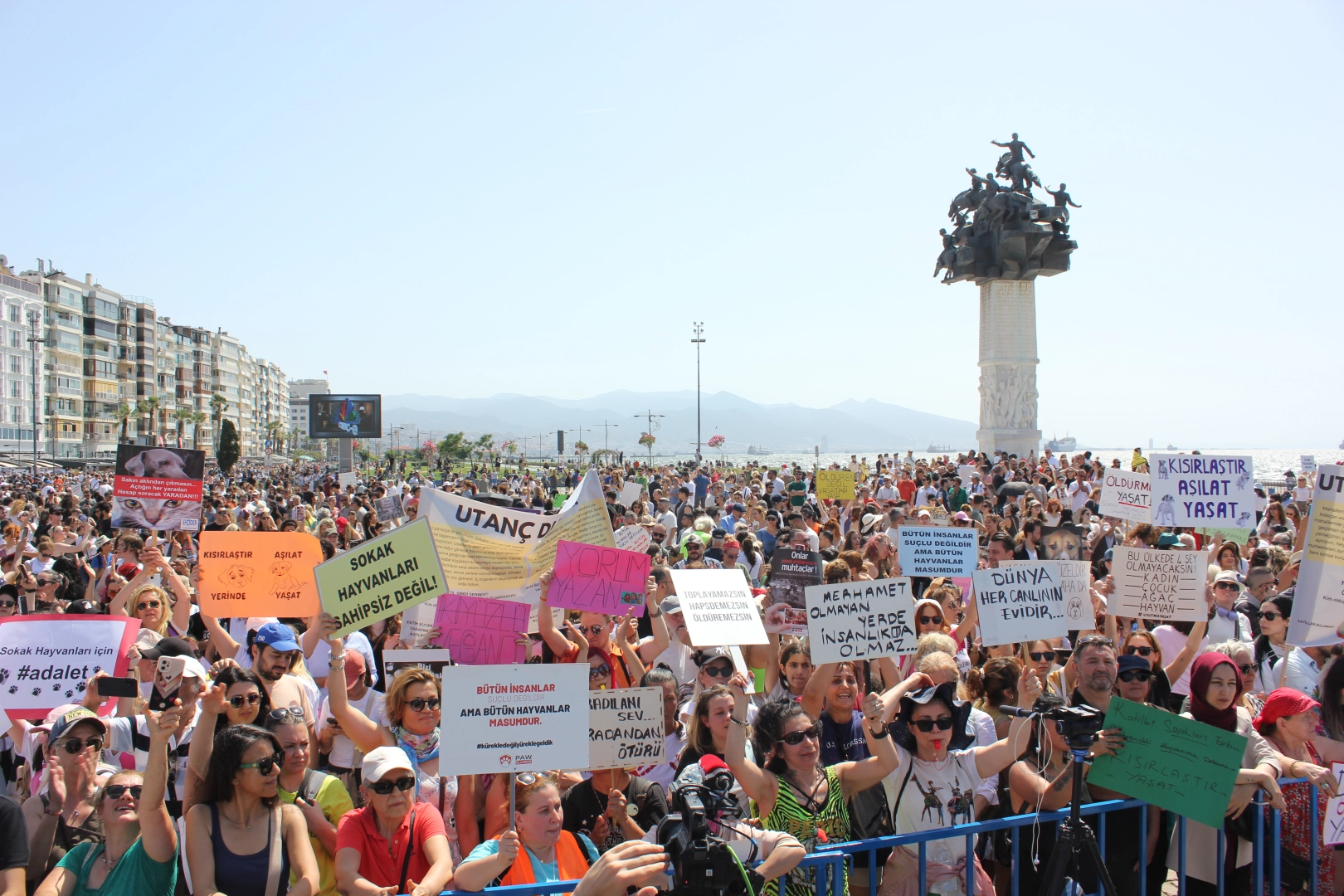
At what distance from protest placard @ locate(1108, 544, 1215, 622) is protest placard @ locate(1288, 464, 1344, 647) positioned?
64 centimetres

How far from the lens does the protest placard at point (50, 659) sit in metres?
5.04

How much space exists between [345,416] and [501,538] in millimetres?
45080

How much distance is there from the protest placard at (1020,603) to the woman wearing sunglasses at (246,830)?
4222 mm

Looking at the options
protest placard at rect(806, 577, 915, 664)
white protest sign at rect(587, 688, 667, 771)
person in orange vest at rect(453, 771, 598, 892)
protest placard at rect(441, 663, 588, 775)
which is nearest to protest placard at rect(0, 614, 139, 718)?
protest placard at rect(441, 663, 588, 775)

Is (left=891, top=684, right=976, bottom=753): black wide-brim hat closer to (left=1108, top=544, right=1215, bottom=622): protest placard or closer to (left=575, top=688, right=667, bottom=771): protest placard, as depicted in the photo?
(left=575, top=688, right=667, bottom=771): protest placard

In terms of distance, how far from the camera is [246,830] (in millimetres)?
3846

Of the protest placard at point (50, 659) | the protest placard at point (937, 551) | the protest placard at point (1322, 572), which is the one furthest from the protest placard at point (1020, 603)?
the protest placard at point (50, 659)

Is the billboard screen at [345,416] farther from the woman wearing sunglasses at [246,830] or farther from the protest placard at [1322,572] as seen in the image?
the woman wearing sunglasses at [246,830]

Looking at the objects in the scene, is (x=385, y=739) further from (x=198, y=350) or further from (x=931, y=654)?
(x=198, y=350)

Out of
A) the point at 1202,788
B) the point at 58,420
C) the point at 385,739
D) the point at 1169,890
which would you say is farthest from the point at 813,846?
the point at 58,420

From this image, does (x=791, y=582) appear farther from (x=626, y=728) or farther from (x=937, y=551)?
(x=626, y=728)

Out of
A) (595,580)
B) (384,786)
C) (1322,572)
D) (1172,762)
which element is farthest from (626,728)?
(1322,572)

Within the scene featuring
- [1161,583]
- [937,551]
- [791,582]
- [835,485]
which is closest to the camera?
[1161,583]

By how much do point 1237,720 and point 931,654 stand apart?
155 cm
